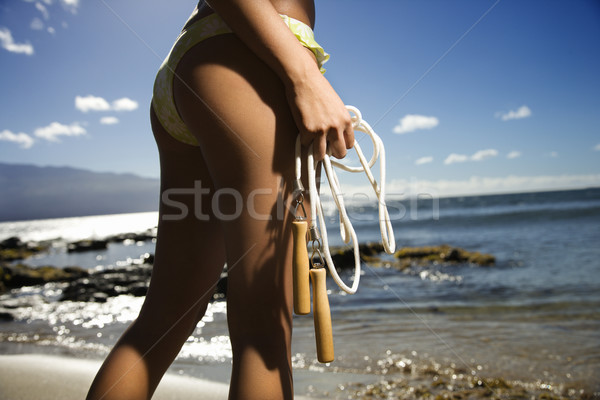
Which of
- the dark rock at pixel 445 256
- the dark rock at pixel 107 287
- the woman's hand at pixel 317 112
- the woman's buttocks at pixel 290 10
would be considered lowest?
the dark rock at pixel 107 287

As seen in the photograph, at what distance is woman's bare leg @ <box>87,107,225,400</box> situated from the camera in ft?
3.35

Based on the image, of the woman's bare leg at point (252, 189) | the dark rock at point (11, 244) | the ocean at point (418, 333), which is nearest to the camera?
the woman's bare leg at point (252, 189)

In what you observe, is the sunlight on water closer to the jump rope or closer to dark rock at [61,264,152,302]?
dark rock at [61,264,152,302]

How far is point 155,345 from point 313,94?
0.73 meters

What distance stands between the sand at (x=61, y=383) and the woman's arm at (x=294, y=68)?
1.71m

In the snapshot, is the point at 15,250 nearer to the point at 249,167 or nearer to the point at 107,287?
the point at 107,287

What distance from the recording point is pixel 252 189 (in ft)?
2.54

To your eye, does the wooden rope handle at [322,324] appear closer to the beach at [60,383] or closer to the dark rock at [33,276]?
the beach at [60,383]

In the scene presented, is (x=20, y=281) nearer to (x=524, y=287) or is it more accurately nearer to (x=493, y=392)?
(x=493, y=392)

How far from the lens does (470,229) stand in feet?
64.8

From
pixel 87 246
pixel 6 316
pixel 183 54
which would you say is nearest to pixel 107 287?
pixel 6 316

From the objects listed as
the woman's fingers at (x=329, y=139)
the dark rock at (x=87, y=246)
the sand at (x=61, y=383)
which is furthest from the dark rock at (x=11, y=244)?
the woman's fingers at (x=329, y=139)

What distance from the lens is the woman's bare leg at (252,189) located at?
0.77m

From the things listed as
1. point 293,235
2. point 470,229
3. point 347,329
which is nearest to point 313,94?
point 293,235
